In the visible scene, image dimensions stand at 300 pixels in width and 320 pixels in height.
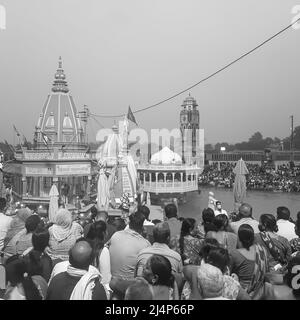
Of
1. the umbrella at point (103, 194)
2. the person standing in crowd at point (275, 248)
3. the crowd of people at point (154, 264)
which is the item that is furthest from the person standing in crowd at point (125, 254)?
the umbrella at point (103, 194)

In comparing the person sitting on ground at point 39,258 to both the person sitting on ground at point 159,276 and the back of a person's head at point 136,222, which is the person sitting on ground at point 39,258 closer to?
the back of a person's head at point 136,222

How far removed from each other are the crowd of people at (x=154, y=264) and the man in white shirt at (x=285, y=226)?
0.01 m

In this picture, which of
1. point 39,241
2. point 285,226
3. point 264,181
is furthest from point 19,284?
point 264,181

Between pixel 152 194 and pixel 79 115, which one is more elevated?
pixel 79 115

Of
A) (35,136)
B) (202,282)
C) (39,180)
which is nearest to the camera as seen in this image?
(202,282)

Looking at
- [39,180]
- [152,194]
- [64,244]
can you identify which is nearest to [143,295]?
[64,244]

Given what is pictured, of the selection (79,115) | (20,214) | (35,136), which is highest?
(79,115)

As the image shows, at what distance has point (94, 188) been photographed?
22906 millimetres

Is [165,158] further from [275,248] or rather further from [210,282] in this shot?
[210,282]

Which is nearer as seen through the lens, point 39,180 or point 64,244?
point 64,244

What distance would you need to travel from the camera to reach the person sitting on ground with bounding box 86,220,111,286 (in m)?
3.66

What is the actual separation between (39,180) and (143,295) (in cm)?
1776

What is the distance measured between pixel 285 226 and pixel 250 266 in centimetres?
187
